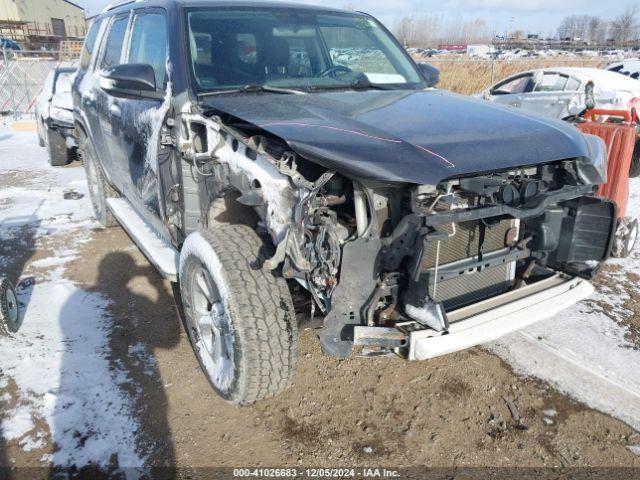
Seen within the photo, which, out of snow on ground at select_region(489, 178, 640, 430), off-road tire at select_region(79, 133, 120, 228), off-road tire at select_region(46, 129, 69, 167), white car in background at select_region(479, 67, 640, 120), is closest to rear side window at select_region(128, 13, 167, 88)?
off-road tire at select_region(79, 133, 120, 228)

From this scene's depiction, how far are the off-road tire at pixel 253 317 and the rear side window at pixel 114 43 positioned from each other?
2511mm

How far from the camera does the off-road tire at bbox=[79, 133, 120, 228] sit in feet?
17.6

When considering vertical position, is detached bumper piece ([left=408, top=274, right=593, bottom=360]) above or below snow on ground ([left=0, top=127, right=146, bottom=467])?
above

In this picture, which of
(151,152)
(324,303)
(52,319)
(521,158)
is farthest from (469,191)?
(52,319)

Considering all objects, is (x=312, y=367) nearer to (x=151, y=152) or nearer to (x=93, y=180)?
(x=151, y=152)

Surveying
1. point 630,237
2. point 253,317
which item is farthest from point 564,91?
point 253,317

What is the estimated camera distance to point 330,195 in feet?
7.69

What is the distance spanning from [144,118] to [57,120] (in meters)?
6.16

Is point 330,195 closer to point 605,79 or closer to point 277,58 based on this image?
point 277,58

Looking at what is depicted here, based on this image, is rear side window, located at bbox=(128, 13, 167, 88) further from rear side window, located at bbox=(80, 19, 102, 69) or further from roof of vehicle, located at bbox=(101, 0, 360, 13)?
rear side window, located at bbox=(80, 19, 102, 69)

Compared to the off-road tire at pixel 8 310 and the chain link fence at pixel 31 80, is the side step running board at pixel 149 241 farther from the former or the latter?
the chain link fence at pixel 31 80

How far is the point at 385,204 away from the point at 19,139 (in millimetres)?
12518

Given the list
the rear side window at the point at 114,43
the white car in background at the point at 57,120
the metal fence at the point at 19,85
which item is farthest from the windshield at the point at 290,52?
the metal fence at the point at 19,85

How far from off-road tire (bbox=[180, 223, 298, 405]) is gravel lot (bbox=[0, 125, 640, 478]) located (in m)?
0.18
